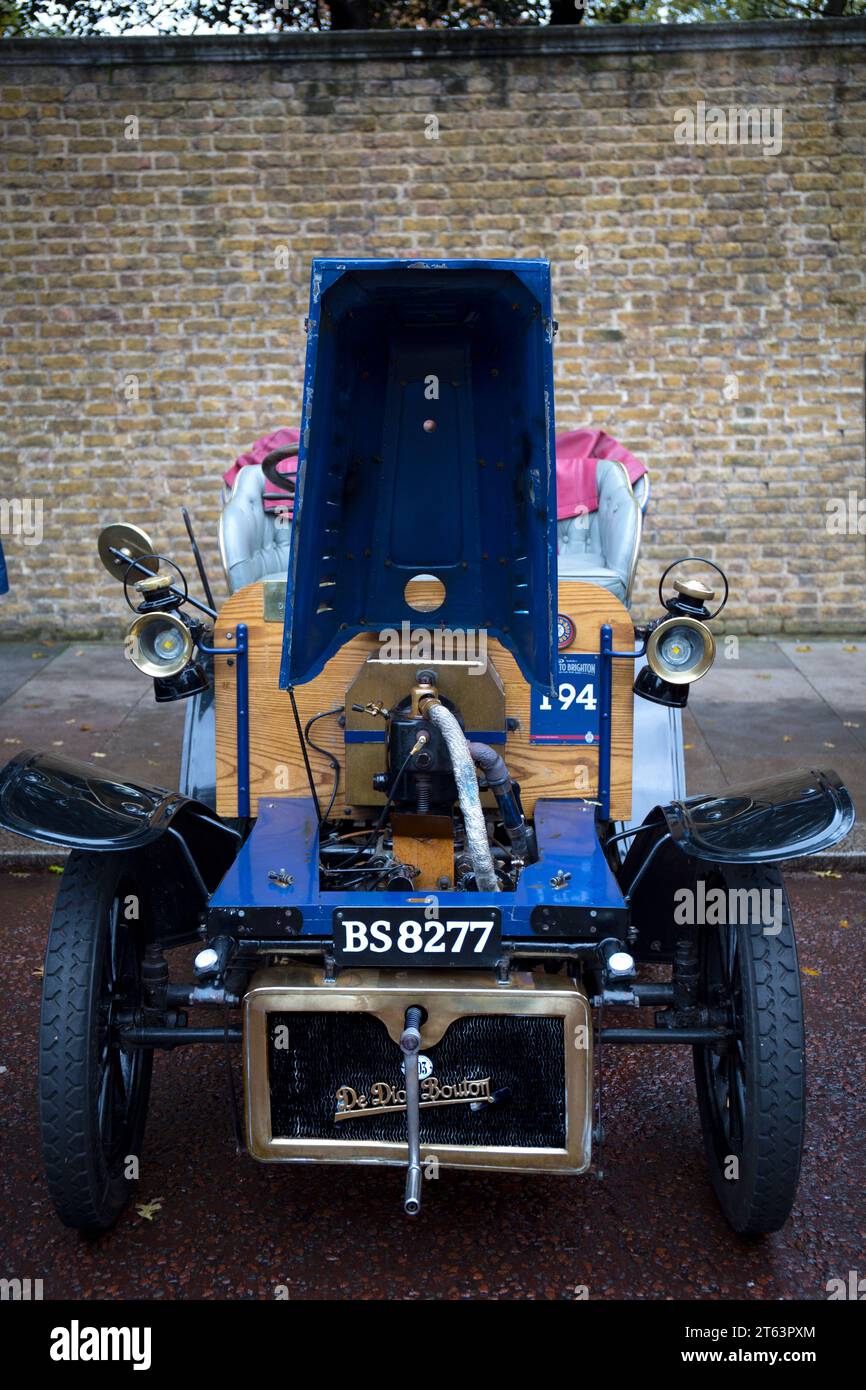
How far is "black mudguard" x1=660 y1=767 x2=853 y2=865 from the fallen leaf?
1.68 metres

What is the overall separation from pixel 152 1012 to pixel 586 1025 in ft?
3.83

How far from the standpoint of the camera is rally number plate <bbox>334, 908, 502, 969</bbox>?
312 centimetres

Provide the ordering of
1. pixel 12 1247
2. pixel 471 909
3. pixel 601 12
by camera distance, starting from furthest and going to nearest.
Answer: pixel 601 12 → pixel 12 1247 → pixel 471 909

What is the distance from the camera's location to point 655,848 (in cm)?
370

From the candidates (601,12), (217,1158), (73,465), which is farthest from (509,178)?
(217,1158)

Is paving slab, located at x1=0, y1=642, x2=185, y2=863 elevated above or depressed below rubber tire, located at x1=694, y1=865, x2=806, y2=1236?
below

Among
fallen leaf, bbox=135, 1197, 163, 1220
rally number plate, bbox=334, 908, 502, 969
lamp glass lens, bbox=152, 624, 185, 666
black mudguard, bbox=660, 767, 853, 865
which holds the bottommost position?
fallen leaf, bbox=135, 1197, 163, 1220

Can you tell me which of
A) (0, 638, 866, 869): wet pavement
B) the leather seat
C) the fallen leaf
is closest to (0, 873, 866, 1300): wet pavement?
the fallen leaf

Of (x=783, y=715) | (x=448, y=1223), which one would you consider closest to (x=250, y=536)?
(x=448, y=1223)

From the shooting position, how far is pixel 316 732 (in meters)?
4.17

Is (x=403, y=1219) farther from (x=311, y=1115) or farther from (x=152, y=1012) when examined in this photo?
(x=152, y=1012)

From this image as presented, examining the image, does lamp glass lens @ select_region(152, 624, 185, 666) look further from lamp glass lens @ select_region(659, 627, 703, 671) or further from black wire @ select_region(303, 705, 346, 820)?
lamp glass lens @ select_region(659, 627, 703, 671)

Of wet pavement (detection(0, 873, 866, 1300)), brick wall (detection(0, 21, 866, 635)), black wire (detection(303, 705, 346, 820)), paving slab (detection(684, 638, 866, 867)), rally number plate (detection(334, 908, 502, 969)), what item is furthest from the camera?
brick wall (detection(0, 21, 866, 635))

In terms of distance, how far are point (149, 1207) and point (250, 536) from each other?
2545 millimetres
